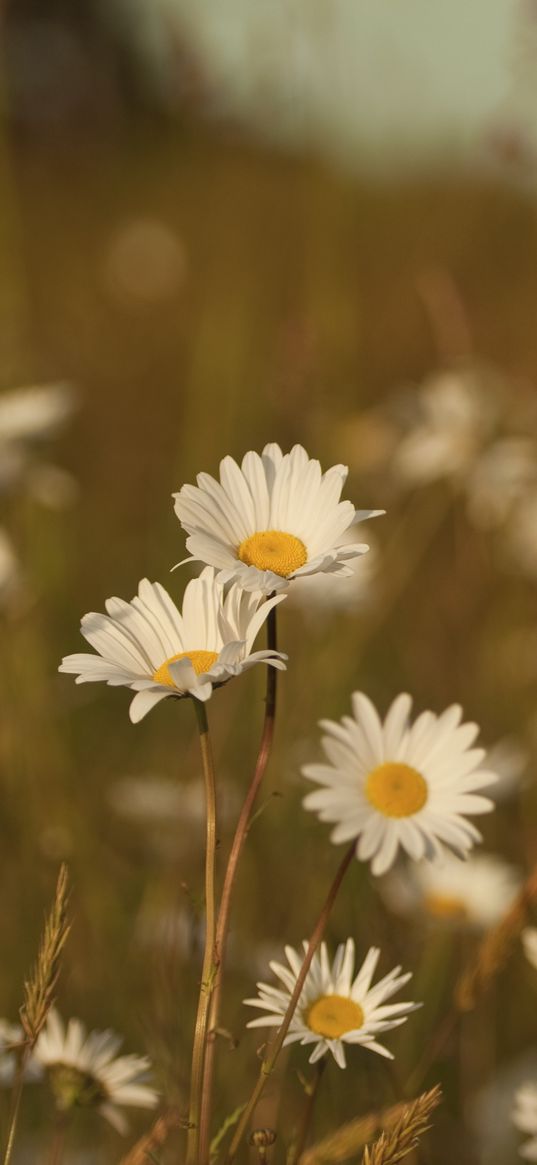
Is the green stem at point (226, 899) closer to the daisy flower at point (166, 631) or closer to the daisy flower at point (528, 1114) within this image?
the daisy flower at point (166, 631)

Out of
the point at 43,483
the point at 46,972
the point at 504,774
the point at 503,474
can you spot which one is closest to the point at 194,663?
the point at 46,972

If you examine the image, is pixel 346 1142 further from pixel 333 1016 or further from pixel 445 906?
pixel 445 906

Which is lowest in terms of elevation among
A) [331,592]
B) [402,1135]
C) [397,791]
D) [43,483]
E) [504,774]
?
[402,1135]

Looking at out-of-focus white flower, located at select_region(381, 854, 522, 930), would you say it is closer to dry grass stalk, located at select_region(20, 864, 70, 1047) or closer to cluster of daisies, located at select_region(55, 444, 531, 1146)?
cluster of daisies, located at select_region(55, 444, 531, 1146)

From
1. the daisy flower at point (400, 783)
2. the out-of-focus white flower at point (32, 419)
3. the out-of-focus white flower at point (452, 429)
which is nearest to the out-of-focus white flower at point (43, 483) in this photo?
the out-of-focus white flower at point (32, 419)

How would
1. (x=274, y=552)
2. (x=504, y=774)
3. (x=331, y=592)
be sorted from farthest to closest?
1. (x=331, y=592)
2. (x=504, y=774)
3. (x=274, y=552)

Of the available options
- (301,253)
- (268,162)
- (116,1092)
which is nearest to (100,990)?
(116,1092)
